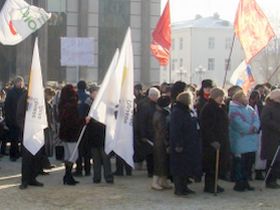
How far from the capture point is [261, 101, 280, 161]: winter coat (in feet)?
34.8

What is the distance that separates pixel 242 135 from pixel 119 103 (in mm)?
2138

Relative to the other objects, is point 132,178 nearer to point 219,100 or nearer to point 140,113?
point 140,113

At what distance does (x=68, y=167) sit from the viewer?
10.8 meters

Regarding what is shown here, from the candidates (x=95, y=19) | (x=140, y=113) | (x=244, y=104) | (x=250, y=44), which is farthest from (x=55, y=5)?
(x=244, y=104)

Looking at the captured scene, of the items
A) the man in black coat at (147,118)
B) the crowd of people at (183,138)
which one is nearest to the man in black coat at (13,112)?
the crowd of people at (183,138)

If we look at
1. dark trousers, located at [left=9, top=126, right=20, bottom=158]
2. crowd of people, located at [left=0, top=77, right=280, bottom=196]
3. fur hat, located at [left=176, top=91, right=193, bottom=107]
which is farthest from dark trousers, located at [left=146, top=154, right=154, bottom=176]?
dark trousers, located at [left=9, top=126, right=20, bottom=158]

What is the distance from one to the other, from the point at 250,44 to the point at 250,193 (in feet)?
16.0

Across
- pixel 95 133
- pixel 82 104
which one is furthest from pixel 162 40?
pixel 95 133

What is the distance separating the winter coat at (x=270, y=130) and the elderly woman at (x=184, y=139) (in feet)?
4.75

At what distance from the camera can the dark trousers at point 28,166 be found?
34.5 ft

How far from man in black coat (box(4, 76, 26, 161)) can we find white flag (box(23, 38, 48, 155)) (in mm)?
2921

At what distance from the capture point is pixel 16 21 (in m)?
12.6

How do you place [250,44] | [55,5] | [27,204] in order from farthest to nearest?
[55,5] → [250,44] → [27,204]

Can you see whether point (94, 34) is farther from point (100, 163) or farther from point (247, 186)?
point (247, 186)
